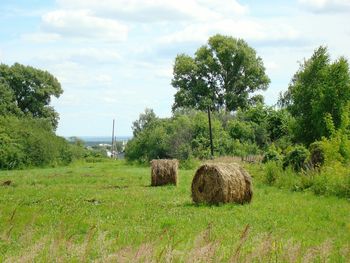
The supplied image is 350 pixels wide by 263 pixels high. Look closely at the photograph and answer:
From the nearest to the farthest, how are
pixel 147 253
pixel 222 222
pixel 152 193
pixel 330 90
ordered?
pixel 147 253 → pixel 222 222 → pixel 152 193 → pixel 330 90

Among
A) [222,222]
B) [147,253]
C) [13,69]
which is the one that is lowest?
[222,222]

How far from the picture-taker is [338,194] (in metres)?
17.5

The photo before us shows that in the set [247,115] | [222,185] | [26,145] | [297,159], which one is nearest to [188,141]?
[247,115]

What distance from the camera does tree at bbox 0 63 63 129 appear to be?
6519cm

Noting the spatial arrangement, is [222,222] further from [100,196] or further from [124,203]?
[100,196]

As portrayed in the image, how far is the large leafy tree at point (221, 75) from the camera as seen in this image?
6575 centimetres

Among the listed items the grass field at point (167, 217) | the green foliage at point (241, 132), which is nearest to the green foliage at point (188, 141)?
the green foliage at point (241, 132)

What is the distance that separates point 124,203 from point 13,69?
53950 millimetres

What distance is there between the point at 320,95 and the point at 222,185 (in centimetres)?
1972

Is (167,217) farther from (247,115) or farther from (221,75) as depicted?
(221,75)

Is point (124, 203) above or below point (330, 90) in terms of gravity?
below

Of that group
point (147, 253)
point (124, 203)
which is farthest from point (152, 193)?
point (147, 253)

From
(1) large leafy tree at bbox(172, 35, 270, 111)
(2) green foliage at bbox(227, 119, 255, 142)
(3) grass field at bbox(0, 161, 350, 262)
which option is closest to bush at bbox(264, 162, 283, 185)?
(3) grass field at bbox(0, 161, 350, 262)

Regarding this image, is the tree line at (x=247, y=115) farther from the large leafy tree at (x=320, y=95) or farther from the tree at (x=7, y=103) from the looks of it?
the tree at (x=7, y=103)
